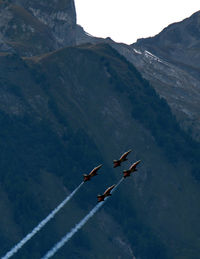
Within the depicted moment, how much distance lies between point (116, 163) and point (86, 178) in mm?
8089

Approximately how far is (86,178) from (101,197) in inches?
229

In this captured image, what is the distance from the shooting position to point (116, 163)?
195m

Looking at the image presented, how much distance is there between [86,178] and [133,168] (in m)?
12.4

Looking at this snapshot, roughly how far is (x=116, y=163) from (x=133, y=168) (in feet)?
18.0

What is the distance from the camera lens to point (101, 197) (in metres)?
194

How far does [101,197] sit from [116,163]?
8904 millimetres

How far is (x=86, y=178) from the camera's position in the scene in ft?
637

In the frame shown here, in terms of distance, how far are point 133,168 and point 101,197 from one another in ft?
36.5

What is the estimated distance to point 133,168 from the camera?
198 metres
